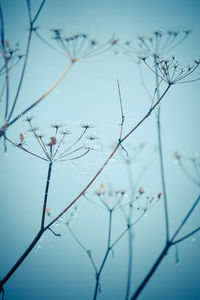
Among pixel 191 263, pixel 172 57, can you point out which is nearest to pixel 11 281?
pixel 191 263

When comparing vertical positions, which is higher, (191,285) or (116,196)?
(116,196)

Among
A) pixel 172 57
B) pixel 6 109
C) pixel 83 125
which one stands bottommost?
pixel 6 109

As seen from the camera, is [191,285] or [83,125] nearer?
[83,125]

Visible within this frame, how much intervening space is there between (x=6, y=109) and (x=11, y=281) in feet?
25.6

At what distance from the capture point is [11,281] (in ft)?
24.3

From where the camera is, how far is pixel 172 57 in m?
2.47

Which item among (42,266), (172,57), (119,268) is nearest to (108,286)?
(119,268)

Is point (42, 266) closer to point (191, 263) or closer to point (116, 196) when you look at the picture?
point (191, 263)

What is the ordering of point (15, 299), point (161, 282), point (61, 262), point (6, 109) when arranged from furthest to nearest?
point (161, 282), point (61, 262), point (15, 299), point (6, 109)

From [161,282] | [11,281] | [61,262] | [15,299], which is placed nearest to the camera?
[15,299]

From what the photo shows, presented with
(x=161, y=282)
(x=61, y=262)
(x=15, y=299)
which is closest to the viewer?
(x=15, y=299)

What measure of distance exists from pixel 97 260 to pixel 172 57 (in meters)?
6.56

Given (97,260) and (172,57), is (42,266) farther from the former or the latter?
(172,57)

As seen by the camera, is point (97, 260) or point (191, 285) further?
point (191, 285)
